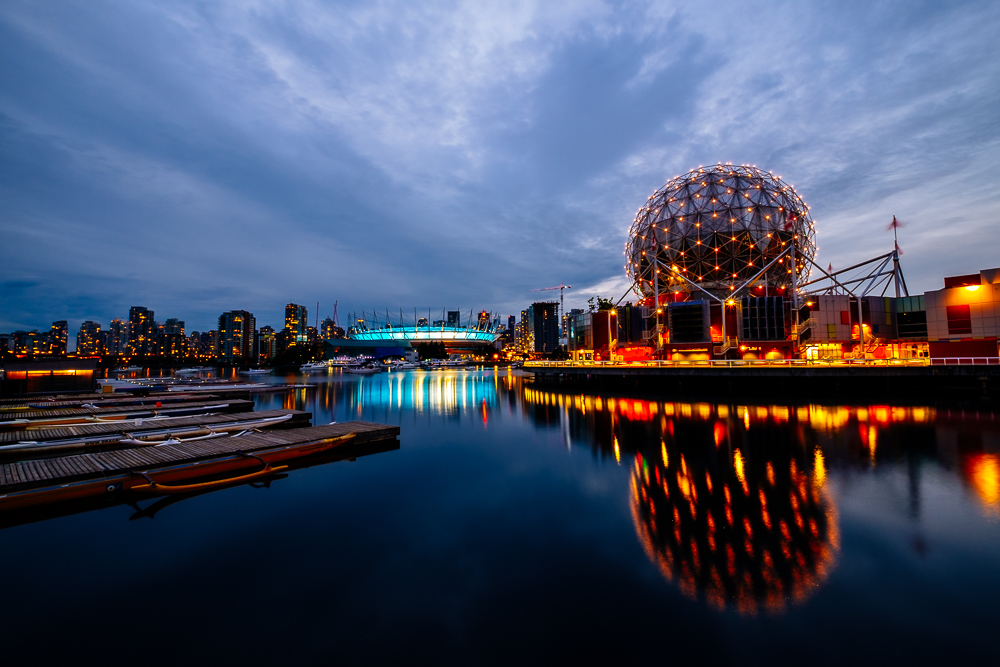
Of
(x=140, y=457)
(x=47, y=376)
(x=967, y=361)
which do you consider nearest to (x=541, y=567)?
(x=140, y=457)

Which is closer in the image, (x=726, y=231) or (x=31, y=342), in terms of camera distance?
(x=726, y=231)

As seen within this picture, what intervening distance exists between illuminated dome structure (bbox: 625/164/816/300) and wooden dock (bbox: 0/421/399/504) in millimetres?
50945

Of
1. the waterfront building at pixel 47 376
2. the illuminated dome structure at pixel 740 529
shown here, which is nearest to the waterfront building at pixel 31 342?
Answer: the waterfront building at pixel 47 376

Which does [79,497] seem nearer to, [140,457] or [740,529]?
[140,457]

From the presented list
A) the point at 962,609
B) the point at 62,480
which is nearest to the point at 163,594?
the point at 62,480

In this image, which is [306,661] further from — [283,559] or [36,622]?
[36,622]

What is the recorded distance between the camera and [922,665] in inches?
185

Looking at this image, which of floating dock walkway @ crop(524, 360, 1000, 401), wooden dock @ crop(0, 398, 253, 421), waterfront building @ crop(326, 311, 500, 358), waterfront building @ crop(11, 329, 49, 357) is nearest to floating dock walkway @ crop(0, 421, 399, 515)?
wooden dock @ crop(0, 398, 253, 421)

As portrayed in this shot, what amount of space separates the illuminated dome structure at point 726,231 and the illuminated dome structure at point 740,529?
148 ft

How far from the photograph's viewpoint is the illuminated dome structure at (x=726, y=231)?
170ft

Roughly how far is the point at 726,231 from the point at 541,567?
54878 mm

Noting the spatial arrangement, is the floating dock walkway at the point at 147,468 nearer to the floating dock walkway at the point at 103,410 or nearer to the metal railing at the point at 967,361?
the floating dock walkway at the point at 103,410

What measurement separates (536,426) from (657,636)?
687 inches

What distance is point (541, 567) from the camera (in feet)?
23.4
